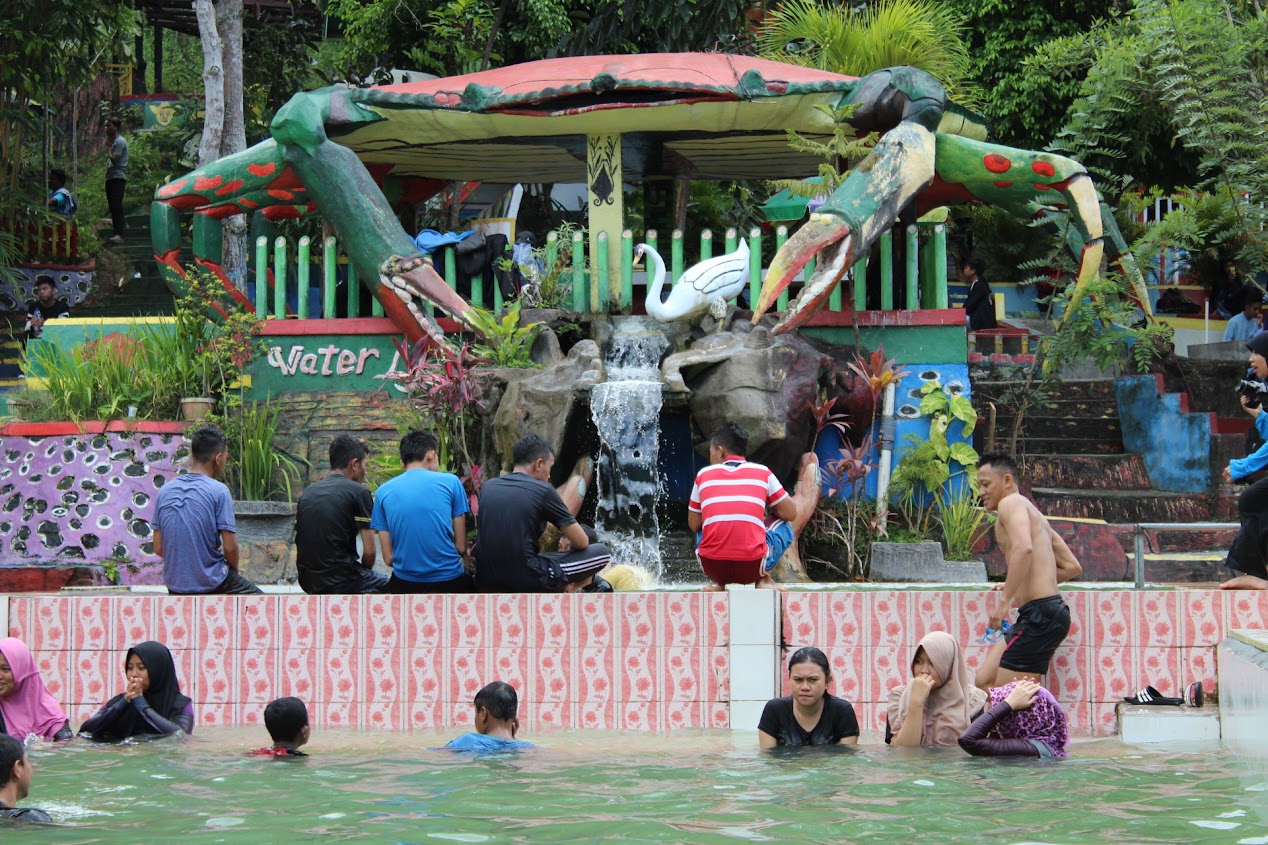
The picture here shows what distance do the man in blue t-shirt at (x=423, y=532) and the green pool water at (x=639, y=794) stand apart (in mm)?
1171

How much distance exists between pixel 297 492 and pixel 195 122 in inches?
523

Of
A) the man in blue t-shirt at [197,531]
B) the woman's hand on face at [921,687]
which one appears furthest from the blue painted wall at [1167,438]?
the man in blue t-shirt at [197,531]

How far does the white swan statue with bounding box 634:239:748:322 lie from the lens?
13992 mm

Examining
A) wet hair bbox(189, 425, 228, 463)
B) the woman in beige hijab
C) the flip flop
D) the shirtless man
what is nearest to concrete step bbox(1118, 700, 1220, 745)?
the flip flop

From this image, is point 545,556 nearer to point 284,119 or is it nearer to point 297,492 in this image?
point 297,492

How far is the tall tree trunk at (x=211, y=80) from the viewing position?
17.1 meters

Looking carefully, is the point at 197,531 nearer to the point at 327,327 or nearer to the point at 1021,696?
the point at 1021,696

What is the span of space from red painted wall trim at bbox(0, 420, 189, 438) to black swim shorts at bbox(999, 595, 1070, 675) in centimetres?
840

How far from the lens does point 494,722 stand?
792cm

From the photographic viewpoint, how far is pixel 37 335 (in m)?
19.8

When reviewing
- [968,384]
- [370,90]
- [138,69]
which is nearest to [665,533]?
[968,384]

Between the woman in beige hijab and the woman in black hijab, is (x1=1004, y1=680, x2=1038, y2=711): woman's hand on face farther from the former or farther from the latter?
the woman in black hijab

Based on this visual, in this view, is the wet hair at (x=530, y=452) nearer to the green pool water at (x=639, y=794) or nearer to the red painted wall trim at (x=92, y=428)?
the green pool water at (x=639, y=794)

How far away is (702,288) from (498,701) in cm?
671
